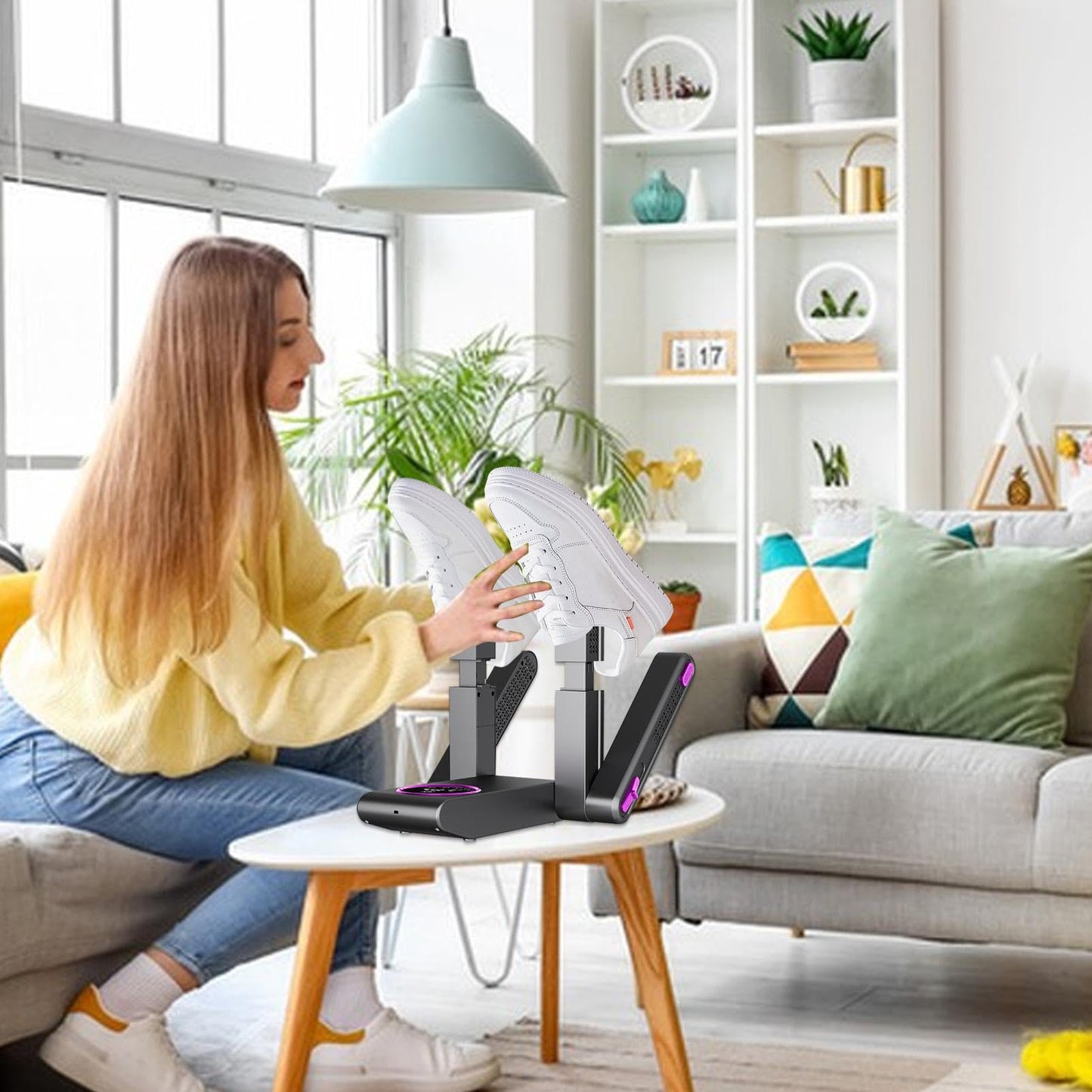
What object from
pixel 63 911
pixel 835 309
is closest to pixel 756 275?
pixel 835 309

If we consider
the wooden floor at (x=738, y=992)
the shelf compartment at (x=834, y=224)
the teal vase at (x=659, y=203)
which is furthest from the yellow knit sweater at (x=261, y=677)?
the teal vase at (x=659, y=203)

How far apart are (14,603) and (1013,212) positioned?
3.14 metres

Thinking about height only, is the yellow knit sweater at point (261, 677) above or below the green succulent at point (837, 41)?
below

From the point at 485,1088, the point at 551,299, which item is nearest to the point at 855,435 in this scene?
the point at 551,299

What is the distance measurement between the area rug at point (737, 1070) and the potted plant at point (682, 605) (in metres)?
2.11

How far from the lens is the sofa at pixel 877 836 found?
11.6 feet

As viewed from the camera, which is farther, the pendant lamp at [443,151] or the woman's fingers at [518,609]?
the pendant lamp at [443,151]

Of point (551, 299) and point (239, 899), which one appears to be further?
point (551, 299)

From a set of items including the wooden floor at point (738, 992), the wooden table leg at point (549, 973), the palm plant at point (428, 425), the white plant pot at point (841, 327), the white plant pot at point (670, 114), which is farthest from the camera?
the white plant pot at point (670, 114)

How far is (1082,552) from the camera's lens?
398 centimetres

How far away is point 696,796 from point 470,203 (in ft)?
5.17

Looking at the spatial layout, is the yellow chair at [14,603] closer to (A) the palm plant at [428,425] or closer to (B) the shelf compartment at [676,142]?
(A) the palm plant at [428,425]

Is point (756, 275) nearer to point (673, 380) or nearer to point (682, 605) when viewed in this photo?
point (673, 380)

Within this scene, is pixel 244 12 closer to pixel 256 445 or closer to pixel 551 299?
pixel 551 299
